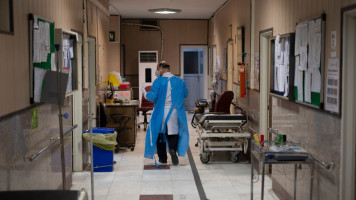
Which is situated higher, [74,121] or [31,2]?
[31,2]

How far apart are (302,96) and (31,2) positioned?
2476mm

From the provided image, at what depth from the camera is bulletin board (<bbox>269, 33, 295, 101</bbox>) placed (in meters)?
4.37

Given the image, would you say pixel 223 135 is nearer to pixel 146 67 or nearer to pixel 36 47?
pixel 36 47

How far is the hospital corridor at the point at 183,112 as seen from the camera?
10.6 feet

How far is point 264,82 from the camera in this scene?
5.87 metres

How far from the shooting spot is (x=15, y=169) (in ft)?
10.4

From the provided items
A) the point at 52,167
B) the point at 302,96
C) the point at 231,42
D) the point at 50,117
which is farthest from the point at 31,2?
the point at 231,42

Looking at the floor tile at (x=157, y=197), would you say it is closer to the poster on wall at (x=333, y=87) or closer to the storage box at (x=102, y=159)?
the storage box at (x=102, y=159)

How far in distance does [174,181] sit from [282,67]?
1.99m

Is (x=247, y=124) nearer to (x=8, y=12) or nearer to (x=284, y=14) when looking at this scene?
(x=284, y=14)

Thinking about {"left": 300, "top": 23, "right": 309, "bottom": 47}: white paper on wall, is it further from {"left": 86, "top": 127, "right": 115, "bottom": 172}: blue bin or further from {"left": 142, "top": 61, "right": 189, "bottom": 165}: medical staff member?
{"left": 86, "top": 127, "right": 115, "bottom": 172}: blue bin

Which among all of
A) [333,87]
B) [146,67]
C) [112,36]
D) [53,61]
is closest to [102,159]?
[53,61]

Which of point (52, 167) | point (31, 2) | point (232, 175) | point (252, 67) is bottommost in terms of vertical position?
point (232, 175)

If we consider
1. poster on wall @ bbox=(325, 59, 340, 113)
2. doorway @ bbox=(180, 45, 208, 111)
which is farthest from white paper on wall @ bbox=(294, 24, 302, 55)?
doorway @ bbox=(180, 45, 208, 111)
